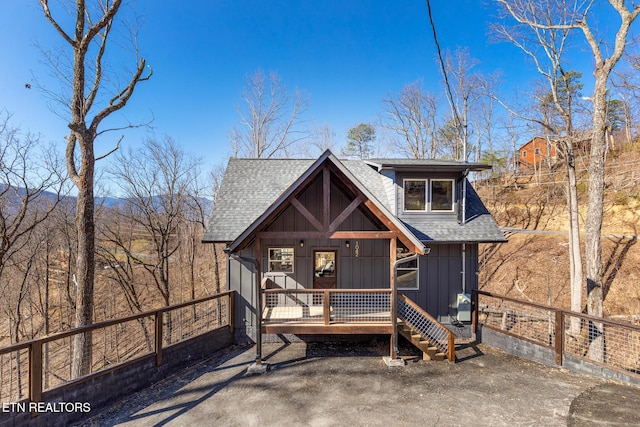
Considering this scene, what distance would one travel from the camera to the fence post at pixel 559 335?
5836mm

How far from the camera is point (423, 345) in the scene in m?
6.59

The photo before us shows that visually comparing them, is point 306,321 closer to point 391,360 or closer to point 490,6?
point 391,360

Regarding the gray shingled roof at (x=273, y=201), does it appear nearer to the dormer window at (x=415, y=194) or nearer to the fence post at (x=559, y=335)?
the dormer window at (x=415, y=194)

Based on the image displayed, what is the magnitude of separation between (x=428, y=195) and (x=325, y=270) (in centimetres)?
389

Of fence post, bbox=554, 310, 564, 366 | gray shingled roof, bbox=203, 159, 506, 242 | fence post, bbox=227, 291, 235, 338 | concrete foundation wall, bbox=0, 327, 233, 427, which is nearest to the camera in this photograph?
concrete foundation wall, bbox=0, 327, 233, 427

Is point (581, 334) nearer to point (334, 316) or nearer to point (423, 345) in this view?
point (423, 345)

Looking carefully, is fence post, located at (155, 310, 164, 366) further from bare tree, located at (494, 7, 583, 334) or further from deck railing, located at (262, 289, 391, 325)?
bare tree, located at (494, 7, 583, 334)

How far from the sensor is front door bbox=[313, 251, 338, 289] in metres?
8.11

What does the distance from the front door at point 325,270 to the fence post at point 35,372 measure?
561 cm

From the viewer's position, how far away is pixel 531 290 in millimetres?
15359

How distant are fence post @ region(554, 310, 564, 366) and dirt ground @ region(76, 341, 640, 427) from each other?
1.00 ft

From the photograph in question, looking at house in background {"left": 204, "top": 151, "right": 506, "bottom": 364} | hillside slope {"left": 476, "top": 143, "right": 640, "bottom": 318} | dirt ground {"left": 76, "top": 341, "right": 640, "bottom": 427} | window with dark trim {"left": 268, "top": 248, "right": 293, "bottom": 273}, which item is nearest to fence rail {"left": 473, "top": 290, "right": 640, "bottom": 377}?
dirt ground {"left": 76, "top": 341, "right": 640, "bottom": 427}

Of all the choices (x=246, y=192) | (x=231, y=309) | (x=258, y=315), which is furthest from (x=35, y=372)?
(x=246, y=192)

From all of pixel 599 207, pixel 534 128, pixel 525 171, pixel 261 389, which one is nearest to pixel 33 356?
pixel 261 389
